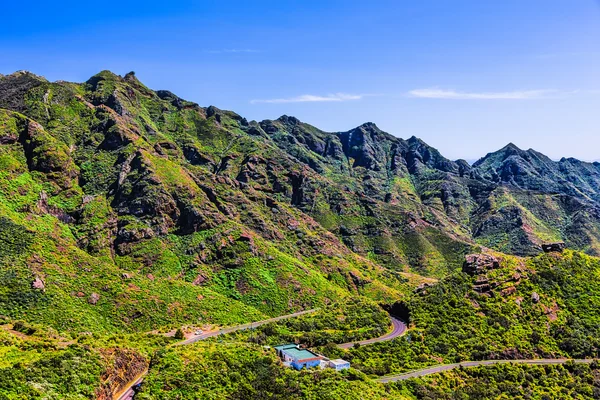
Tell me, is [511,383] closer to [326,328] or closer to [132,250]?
[326,328]

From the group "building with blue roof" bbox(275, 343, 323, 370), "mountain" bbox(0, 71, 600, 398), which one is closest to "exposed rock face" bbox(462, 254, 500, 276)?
"mountain" bbox(0, 71, 600, 398)

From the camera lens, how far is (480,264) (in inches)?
4040

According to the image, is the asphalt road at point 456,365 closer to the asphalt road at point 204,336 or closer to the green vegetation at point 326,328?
the green vegetation at point 326,328

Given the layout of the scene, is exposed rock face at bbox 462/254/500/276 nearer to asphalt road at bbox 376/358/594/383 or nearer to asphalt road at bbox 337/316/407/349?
asphalt road at bbox 337/316/407/349

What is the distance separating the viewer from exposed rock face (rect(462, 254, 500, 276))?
101938mm

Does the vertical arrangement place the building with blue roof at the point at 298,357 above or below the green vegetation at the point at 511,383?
above

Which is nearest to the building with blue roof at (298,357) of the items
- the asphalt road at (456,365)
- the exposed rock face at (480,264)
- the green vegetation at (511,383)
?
the asphalt road at (456,365)

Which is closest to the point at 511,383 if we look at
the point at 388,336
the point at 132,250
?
the point at 388,336

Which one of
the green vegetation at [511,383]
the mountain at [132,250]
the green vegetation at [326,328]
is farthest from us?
the mountain at [132,250]

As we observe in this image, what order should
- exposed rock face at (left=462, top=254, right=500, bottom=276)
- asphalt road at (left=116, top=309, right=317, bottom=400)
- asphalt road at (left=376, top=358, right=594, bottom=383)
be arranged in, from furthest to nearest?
exposed rock face at (left=462, top=254, right=500, bottom=276) < asphalt road at (left=376, top=358, right=594, bottom=383) < asphalt road at (left=116, top=309, right=317, bottom=400)

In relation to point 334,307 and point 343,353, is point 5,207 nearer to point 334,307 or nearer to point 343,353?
point 334,307

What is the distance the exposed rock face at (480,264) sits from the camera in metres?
102

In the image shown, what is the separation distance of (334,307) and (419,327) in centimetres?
3330

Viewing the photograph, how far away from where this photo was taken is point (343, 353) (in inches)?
3206
